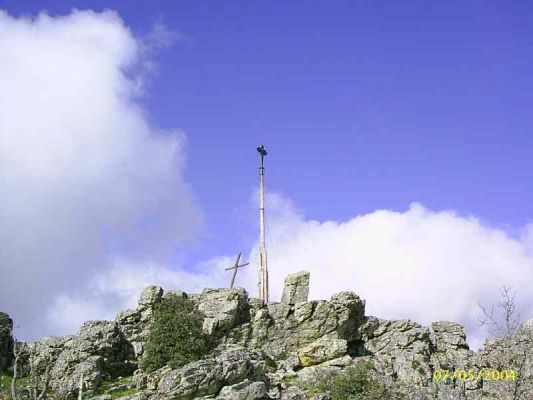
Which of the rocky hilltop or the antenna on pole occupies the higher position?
the antenna on pole

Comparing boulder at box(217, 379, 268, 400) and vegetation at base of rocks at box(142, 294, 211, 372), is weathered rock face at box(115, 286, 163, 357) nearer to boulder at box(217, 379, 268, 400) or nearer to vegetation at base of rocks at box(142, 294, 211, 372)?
vegetation at base of rocks at box(142, 294, 211, 372)

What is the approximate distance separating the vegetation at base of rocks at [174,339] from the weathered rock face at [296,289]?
850 centimetres

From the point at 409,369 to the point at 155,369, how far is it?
65.5ft

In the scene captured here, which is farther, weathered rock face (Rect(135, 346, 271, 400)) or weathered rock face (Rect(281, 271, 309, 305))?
weathered rock face (Rect(281, 271, 309, 305))

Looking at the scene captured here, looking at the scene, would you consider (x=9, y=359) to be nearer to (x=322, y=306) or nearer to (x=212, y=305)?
(x=212, y=305)

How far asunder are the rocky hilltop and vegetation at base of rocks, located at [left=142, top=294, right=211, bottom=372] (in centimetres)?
109

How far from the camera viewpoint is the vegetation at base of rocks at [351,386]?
44469 mm

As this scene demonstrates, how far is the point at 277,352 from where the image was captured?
5169cm

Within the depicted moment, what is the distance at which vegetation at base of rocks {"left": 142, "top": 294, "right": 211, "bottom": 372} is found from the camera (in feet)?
158

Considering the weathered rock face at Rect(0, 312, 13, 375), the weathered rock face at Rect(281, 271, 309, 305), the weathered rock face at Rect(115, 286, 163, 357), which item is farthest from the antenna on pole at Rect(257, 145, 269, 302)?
the weathered rock face at Rect(0, 312, 13, 375)

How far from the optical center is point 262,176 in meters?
65.0

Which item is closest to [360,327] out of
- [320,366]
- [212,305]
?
[320,366]

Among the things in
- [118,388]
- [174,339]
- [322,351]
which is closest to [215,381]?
[174,339]

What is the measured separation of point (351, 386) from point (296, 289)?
12781 millimetres
